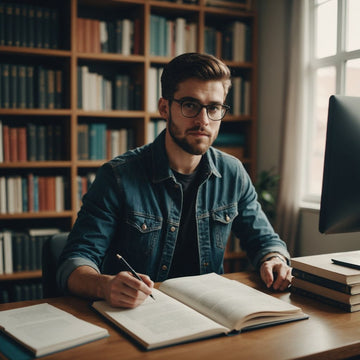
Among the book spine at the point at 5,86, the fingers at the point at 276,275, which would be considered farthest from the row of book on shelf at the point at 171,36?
the fingers at the point at 276,275

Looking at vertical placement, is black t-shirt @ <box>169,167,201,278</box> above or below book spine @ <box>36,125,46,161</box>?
below

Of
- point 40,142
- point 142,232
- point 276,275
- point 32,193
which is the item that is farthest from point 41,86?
point 276,275

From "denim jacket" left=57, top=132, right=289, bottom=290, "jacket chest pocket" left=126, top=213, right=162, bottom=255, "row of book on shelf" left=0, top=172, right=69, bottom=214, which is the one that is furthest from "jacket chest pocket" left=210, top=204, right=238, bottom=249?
"row of book on shelf" left=0, top=172, right=69, bottom=214

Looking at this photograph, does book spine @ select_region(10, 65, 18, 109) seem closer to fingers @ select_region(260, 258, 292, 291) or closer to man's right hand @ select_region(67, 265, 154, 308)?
man's right hand @ select_region(67, 265, 154, 308)

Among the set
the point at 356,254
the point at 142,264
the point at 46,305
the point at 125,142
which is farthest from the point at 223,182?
the point at 125,142

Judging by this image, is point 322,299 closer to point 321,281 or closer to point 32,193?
point 321,281

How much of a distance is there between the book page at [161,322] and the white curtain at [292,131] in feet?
6.70

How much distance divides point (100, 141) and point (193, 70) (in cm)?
153

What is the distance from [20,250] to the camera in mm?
2750

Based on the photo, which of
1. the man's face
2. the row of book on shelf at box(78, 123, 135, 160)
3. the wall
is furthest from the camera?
the wall

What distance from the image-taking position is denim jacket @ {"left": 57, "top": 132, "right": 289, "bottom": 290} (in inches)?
54.1

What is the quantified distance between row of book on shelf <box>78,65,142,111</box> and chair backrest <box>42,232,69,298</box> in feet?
5.13

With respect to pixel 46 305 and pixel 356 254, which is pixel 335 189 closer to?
pixel 356 254

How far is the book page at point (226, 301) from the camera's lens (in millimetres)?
935
